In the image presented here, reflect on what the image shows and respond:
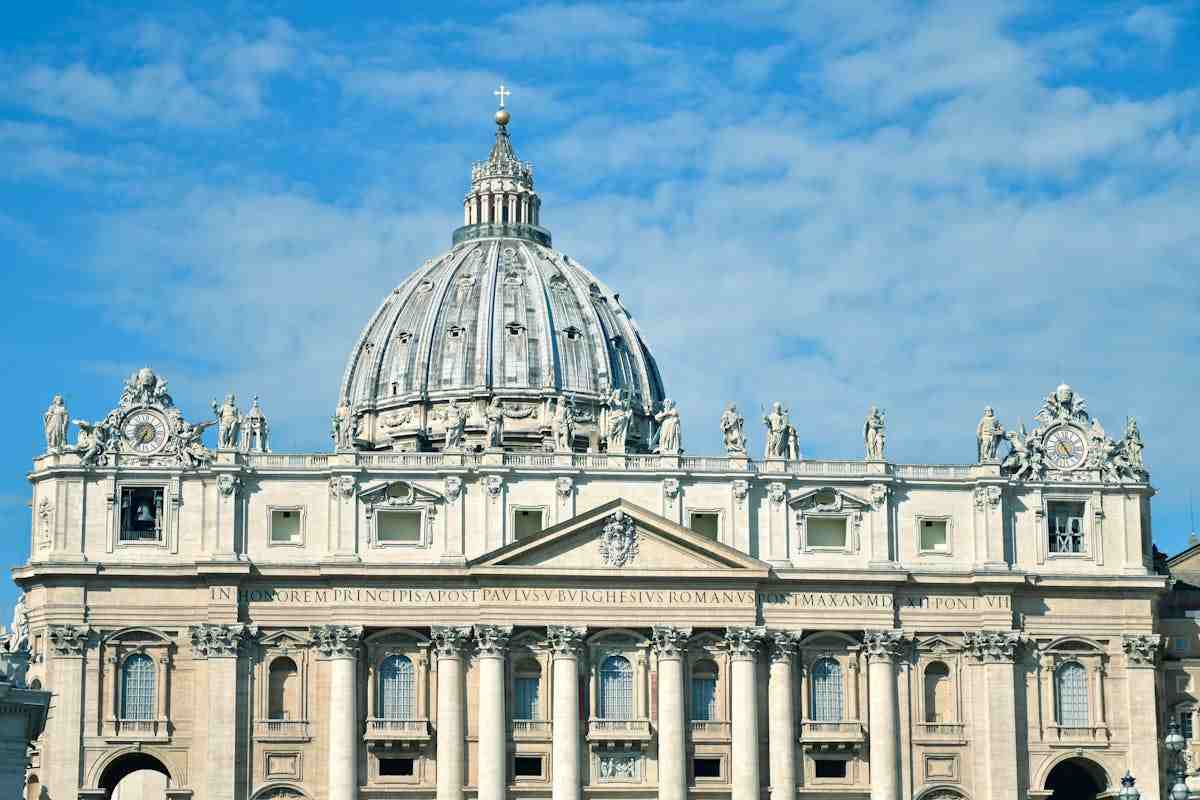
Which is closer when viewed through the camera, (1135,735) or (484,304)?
(1135,735)

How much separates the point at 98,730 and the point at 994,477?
3909 cm

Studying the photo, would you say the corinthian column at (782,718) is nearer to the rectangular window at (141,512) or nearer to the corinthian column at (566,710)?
the corinthian column at (566,710)

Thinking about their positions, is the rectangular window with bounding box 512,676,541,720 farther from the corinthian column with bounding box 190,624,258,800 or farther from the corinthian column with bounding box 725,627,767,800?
the corinthian column with bounding box 190,624,258,800

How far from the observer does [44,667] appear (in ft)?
365

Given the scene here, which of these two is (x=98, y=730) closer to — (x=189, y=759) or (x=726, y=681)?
(x=189, y=759)

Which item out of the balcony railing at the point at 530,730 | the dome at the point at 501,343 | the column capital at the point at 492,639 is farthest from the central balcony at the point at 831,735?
the dome at the point at 501,343

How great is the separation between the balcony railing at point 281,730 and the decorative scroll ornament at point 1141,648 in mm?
34834

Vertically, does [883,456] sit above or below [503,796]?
above

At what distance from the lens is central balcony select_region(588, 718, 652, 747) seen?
111562 millimetres

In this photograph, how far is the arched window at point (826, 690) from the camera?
376 feet

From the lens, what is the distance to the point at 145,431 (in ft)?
376

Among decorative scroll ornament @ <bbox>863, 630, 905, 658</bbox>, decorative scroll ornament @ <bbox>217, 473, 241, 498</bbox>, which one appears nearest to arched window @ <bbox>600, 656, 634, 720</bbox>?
decorative scroll ornament @ <bbox>863, 630, 905, 658</bbox>

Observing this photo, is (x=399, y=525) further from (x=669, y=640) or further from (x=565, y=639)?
(x=669, y=640)

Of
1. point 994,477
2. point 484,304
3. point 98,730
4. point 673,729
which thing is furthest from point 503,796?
point 484,304
